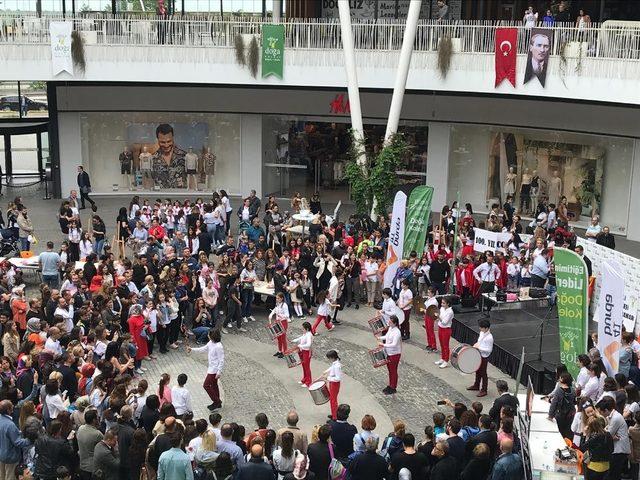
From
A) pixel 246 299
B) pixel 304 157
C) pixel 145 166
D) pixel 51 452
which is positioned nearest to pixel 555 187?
pixel 304 157

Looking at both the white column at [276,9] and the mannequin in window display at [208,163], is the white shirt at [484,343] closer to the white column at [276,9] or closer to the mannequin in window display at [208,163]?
the mannequin in window display at [208,163]

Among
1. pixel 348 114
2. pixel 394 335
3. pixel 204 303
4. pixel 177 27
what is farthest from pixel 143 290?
pixel 348 114


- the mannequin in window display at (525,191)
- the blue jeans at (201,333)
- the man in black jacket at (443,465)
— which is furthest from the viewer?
the mannequin in window display at (525,191)

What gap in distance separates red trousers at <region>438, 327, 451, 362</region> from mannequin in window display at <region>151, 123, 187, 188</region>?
17947 millimetres

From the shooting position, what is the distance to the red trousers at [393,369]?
53.4ft

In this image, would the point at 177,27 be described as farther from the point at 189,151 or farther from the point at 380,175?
the point at 380,175

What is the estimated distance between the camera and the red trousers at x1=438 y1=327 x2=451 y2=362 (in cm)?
1783

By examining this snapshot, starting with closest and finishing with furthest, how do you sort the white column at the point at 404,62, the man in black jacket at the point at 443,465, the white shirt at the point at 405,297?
the man in black jacket at the point at 443,465
the white shirt at the point at 405,297
the white column at the point at 404,62

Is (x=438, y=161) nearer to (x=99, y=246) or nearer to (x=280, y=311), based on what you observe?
(x=99, y=246)

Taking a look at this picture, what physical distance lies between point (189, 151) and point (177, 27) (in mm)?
5517

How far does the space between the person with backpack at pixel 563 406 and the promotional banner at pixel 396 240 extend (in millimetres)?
7100

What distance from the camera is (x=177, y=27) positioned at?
1169 inches

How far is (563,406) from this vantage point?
13.7 metres

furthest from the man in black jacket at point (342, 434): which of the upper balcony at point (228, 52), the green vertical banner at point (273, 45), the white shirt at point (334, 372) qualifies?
the green vertical banner at point (273, 45)
